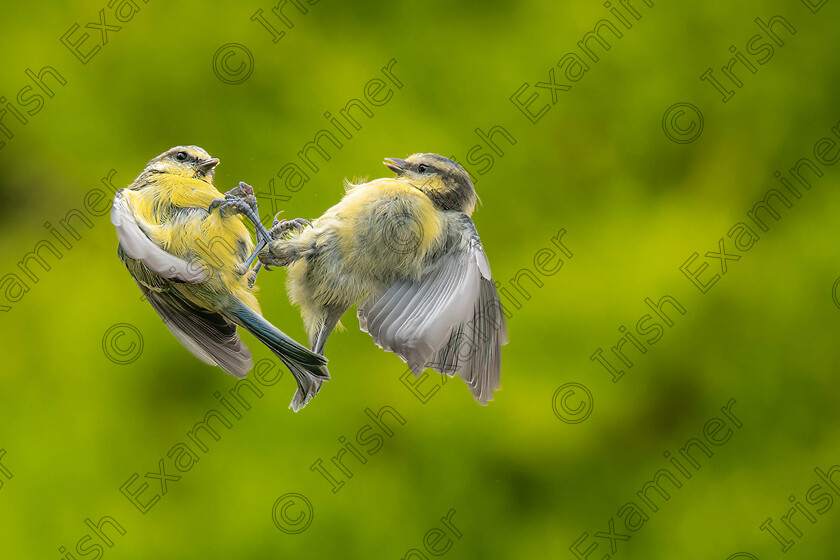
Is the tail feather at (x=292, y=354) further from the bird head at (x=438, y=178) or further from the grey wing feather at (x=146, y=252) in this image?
the bird head at (x=438, y=178)

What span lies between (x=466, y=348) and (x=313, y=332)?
446mm

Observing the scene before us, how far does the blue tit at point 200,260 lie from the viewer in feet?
7.16

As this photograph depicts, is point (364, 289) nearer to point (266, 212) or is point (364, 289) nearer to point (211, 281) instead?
point (211, 281)

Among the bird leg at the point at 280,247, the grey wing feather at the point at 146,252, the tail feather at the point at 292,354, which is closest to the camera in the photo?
the grey wing feather at the point at 146,252

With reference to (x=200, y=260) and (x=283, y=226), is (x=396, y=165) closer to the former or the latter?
(x=283, y=226)

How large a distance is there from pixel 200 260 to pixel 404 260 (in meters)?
0.53

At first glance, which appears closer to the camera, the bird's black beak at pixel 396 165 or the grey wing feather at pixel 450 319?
the grey wing feather at pixel 450 319

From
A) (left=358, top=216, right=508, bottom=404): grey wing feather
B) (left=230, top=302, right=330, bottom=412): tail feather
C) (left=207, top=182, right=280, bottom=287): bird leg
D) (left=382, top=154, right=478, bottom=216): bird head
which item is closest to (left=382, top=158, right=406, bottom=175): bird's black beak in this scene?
(left=382, top=154, right=478, bottom=216): bird head

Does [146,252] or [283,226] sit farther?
[283,226]

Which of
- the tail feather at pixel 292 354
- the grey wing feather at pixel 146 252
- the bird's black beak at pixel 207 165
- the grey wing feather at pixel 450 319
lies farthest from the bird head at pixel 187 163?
the grey wing feather at pixel 450 319

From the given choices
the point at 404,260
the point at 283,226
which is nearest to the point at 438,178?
the point at 404,260

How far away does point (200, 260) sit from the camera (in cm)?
230

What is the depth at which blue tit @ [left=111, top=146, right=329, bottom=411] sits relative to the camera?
218 centimetres

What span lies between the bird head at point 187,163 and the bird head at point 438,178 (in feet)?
1.63
